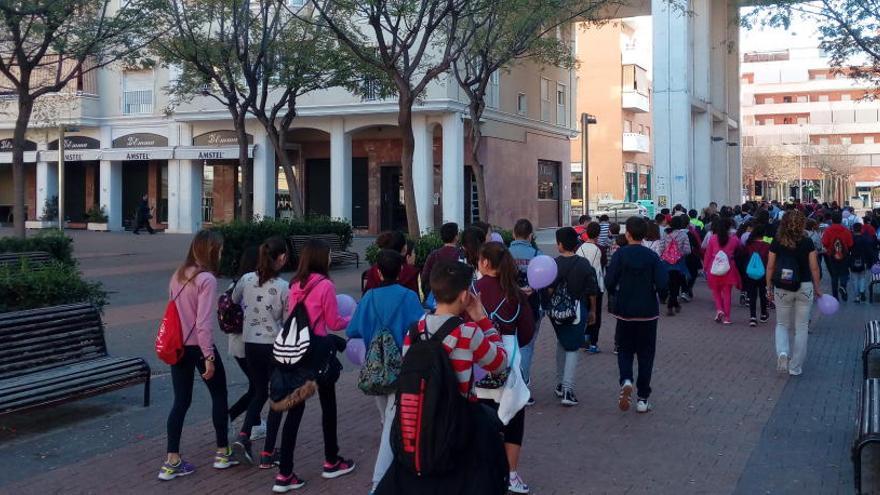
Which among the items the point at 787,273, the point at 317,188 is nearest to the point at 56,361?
the point at 787,273

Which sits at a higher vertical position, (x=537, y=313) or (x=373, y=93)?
(x=373, y=93)

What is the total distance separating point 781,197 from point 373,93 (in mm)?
59510

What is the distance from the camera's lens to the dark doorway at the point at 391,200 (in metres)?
35.6

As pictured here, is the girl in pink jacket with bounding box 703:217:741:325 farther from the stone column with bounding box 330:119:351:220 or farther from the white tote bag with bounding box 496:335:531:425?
the stone column with bounding box 330:119:351:220

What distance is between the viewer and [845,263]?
52.5 feet

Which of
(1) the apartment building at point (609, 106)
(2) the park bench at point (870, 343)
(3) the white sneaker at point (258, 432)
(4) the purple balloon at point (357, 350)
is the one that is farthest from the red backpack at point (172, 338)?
(1) the apartment building at point (609, 106)

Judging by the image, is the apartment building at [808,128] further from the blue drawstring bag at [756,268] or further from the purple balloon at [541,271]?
the purple balloon at [541,271]

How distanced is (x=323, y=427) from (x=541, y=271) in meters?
1.99

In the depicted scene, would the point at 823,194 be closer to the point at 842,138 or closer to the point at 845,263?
the point at 842,138

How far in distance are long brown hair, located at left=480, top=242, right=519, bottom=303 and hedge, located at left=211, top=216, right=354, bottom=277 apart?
11538mm

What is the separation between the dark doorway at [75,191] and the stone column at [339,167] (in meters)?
13.5

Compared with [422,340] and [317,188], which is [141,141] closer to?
[317,188]

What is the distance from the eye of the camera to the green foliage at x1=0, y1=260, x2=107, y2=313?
8539 mm

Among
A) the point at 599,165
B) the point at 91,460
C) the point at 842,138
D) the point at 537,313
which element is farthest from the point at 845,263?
the point at 842,138
